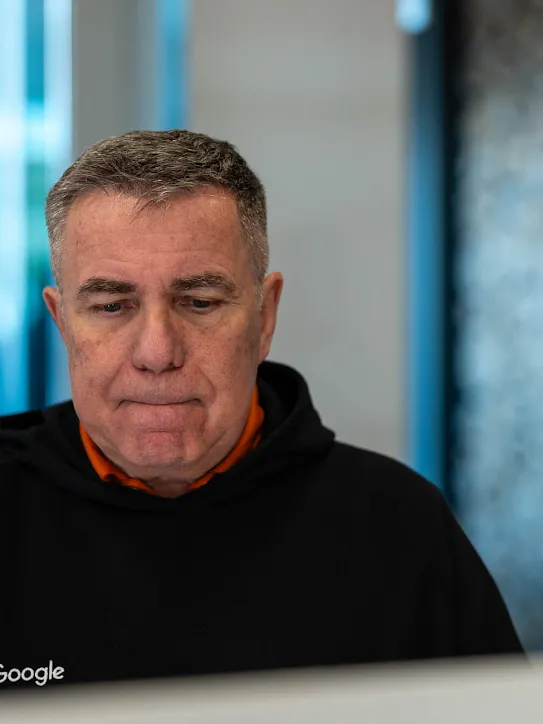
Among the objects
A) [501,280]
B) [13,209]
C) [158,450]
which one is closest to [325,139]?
[501,280]

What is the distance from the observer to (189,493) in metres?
1.16

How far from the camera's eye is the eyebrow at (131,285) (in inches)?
40.5

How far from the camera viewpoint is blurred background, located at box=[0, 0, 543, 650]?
2.21 meters

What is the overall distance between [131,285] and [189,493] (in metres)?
0.31

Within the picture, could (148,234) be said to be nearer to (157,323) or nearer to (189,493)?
(157,323)

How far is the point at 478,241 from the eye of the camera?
2.59 metres

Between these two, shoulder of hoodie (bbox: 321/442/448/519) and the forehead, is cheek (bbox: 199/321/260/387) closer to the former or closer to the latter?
the forehead

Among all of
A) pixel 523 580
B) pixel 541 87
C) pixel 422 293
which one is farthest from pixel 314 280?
pixel 523 580

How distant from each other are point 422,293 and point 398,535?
4.67 ft

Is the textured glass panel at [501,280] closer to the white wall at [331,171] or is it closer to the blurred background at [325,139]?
the blurred background at [325,139]

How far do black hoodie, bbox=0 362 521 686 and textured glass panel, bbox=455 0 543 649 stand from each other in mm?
1453

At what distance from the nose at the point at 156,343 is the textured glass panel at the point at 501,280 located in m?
1.69

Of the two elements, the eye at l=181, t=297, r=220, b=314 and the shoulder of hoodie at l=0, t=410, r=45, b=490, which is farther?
the shoulder of hoodie at l=0, t=410, r=45, b=490

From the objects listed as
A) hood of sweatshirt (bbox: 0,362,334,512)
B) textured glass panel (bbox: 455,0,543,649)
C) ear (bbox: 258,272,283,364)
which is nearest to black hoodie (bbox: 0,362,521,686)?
hood of sweatshirt (bbox: 0,362,334,512)
